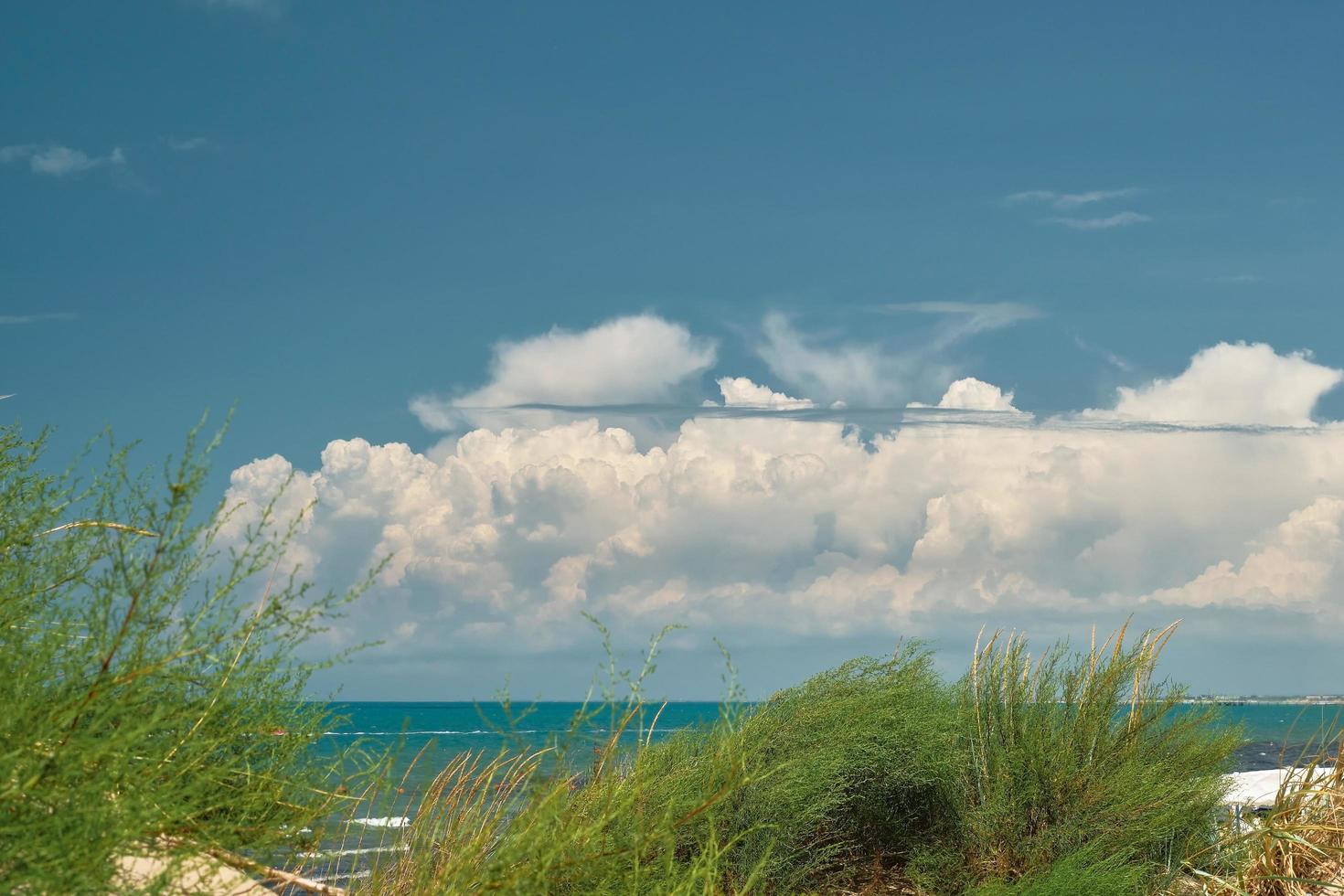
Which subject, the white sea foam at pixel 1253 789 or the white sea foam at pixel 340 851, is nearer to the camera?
the white sea foam at pixel 340 851

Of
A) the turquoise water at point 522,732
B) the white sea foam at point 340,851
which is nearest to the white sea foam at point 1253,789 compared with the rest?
the turquoise water at point 522,732

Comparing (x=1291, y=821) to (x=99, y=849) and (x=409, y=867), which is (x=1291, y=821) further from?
(x=99, y=849)

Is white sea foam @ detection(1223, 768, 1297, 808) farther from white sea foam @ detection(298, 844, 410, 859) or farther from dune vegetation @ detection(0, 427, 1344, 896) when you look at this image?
white sea foam @ detection(298, 844, 410, 859)

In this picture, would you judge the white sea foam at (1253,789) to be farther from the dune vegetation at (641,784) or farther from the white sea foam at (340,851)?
the white sea foam at (340,851)

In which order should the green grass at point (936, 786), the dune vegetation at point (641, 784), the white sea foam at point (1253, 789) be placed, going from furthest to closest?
the white sea foam at point (1253, 789)
the green grass at point (936, 786)
the dune vegetation at point (641, 784)

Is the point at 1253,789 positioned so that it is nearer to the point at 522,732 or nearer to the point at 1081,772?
the point at 1081,772

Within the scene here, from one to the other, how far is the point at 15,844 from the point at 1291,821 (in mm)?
6897

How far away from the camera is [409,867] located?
5832 millimetres

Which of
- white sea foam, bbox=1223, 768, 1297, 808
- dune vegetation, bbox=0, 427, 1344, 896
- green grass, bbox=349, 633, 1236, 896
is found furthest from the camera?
white sea foam, bbox=1223, 768, 1297, 808

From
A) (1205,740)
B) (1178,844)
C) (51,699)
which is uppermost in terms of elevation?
(51,699)

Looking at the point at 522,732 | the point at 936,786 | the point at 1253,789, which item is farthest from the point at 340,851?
the point at 1253,789

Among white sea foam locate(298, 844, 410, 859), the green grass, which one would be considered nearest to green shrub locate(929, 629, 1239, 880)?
the green grass

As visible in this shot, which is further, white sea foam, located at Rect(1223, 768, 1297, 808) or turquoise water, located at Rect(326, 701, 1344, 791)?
white sea foam, located at Rect(1223, 768, 1297, 808)

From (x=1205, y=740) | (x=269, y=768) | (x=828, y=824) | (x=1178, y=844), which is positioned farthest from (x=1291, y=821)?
(x=269, y=768)
